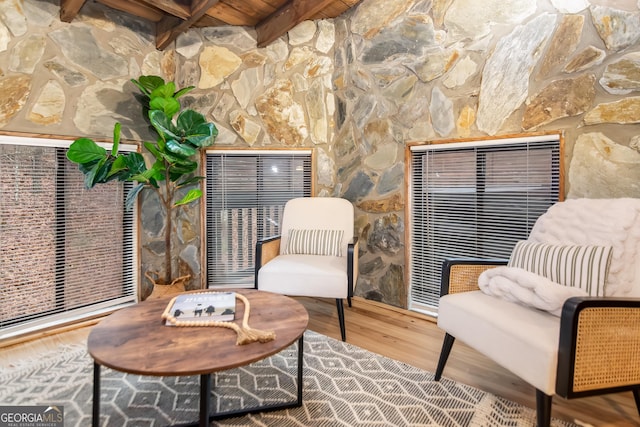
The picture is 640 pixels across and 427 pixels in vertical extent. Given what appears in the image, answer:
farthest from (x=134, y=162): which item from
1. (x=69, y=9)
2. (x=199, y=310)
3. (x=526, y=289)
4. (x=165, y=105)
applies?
(x=526, y=289)

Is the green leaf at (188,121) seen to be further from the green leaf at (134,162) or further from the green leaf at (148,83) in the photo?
the green leaf at (134,162)

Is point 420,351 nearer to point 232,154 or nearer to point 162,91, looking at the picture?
point 232,154

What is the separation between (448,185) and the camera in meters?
2.68

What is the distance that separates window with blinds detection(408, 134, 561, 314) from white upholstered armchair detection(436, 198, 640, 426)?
457mm

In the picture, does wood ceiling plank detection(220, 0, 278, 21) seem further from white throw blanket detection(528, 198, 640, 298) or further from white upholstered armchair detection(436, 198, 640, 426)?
white throw blanket detection(528, 198, 640, 298)

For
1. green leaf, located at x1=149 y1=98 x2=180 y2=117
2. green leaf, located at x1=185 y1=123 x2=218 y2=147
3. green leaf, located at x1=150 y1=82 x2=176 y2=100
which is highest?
green leaf, located at x1=150 y1=82 x2=176 y2=100

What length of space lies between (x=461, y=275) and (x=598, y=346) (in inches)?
27.0

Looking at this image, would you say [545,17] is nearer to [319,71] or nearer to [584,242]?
[584,242]

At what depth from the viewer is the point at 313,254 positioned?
2.78m

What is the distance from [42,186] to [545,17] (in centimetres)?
364

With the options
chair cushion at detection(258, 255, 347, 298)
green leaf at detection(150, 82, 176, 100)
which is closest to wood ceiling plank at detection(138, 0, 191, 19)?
green leaf at detection(150, 82, 176, 100)

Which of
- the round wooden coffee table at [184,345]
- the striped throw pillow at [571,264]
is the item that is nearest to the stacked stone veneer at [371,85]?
the striped throw pillow at [571,264]

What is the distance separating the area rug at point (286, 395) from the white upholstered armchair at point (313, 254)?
45cm

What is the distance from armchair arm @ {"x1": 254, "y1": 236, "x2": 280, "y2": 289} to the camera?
8.14ft
